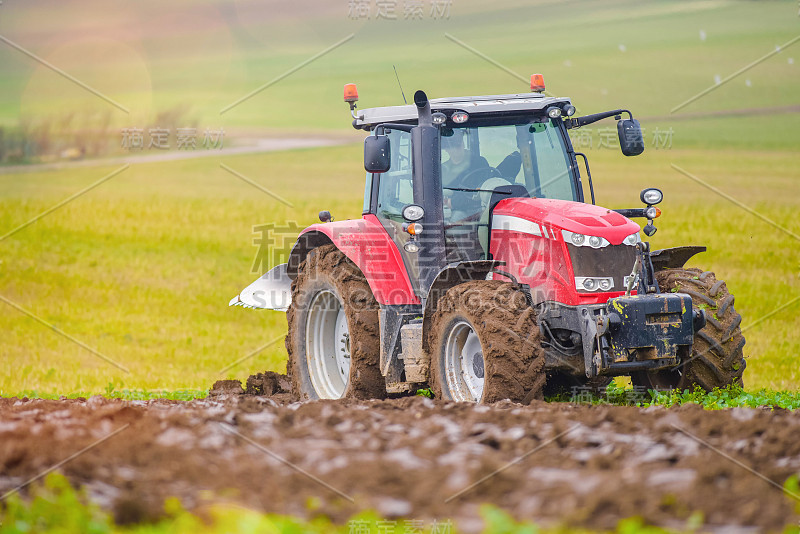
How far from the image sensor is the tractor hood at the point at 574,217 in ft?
24.1

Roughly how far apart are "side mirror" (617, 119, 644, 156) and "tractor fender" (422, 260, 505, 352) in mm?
1581

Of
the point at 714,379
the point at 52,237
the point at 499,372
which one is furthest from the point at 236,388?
the point at 52,237

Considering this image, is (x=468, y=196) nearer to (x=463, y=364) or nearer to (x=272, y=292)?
(x=463, y=364)

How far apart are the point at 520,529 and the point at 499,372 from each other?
10.8 feet

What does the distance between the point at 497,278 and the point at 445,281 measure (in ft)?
1.56

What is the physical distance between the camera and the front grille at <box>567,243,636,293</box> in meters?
7.36

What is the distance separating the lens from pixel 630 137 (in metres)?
8.13

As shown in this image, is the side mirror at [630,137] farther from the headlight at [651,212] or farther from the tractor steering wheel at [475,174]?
the tractor steering wheel at [475,174]

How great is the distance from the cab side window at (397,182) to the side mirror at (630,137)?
1.86 meters

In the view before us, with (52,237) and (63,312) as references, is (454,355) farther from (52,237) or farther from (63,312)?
(52,237)

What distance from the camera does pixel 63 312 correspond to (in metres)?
16.1

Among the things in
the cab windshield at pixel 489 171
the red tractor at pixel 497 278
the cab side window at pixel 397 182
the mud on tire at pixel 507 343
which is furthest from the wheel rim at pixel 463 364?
the cab side window at pixel 397 182

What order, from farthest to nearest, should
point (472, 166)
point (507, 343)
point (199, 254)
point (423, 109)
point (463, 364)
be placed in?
1. point (199, 254)
2. point (472, 166)
3. point (423, 109)
4. point (463, 364)
5. point (507, 343)

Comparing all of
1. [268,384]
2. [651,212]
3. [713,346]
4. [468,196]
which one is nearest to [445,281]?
[468,196]
